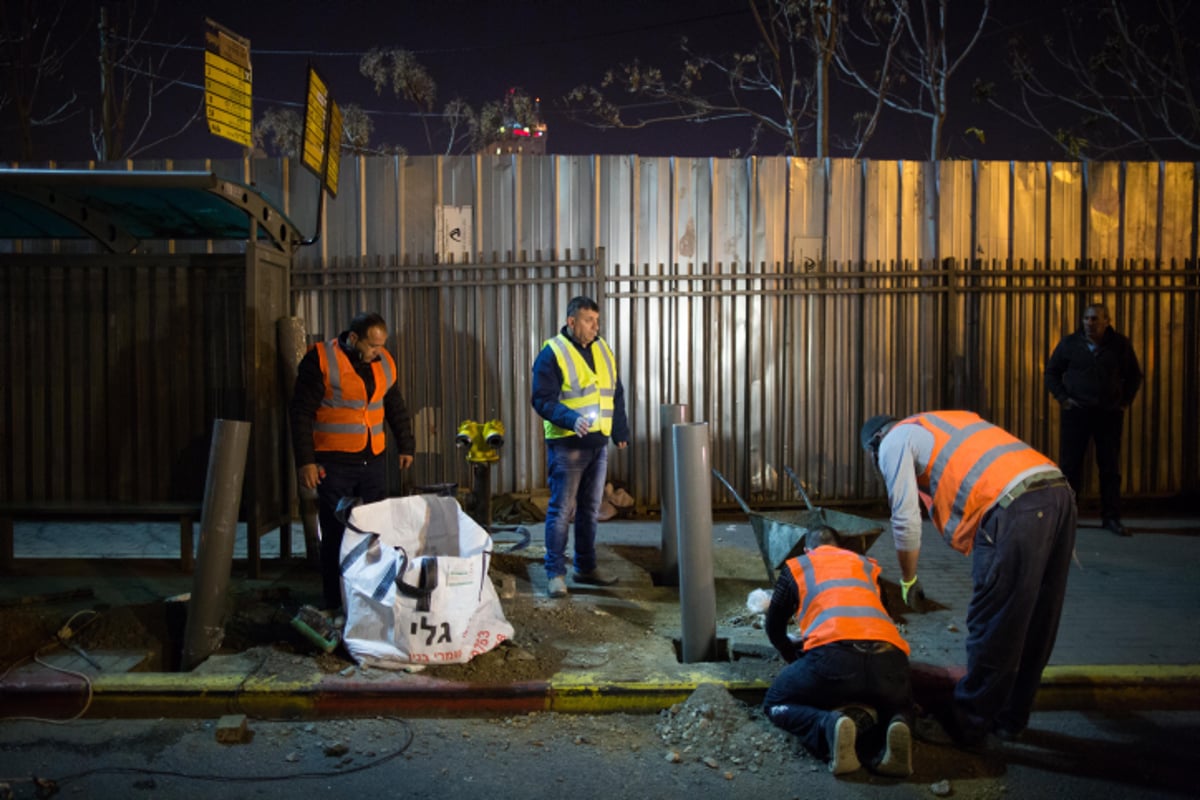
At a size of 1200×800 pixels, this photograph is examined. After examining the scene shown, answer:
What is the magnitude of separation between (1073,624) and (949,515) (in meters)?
2.00

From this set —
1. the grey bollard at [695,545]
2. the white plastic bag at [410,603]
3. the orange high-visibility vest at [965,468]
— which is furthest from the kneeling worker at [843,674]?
the white plastic bag at [410,603]

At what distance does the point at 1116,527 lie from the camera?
8.14 metres

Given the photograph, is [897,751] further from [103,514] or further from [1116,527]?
[103,514]

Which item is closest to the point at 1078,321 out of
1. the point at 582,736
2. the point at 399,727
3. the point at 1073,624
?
the point at 1073,624

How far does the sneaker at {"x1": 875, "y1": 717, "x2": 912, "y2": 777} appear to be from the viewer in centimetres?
381

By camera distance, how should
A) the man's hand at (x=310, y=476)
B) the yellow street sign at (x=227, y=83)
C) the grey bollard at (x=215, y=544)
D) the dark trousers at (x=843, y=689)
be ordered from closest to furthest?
→ 1. the dark trousers at (x=843, y=689)
2. the grey bollard at (x=215, y=544)
3. the man's hand at (x=310, y=476)
4. the yellow street sign at (x=227, y=83)

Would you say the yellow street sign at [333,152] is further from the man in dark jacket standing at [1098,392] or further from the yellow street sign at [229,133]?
the man in dark jacket standing at [1098,392]

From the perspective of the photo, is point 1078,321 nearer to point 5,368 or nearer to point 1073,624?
point 1073,624

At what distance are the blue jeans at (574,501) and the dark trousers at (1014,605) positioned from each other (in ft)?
9.27

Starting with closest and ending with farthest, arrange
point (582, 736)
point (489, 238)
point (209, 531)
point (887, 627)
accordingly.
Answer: point (887, 627) → point (582, 736) → point (209, 531) → point (489, 238)

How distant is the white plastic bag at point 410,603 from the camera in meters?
4.73

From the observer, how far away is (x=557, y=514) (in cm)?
628

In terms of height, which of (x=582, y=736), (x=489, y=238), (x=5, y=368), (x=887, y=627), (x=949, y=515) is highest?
(x=489, y=238)

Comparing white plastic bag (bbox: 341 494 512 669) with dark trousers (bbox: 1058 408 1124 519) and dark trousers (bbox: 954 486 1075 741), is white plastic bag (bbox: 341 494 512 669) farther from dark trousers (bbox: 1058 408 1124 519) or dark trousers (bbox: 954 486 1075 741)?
dark trousers (bbox: 1058 408 1124 519)
